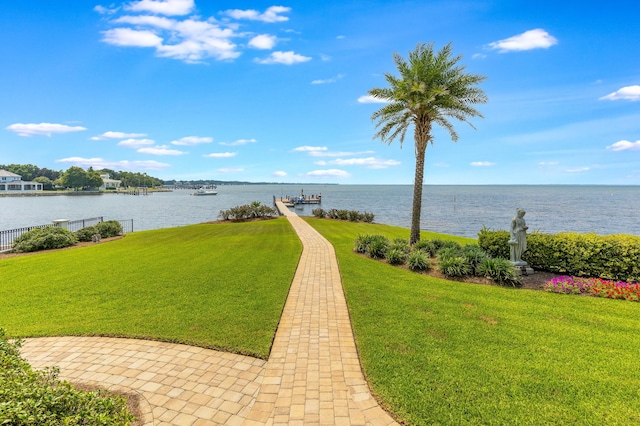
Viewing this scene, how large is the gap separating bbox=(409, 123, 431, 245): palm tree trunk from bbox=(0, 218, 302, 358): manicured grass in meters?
5.55

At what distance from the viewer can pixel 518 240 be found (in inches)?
415

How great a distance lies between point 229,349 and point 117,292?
5135 mm

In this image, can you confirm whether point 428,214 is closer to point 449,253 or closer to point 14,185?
A: point 449,253

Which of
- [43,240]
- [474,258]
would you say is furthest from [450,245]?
[43,240]

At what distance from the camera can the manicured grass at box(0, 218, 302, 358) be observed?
627 cm

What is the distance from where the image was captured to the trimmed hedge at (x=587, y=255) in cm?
941

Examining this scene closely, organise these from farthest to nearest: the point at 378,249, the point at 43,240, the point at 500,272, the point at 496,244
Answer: the point at 43,240, the point at 378,249, the point at 496,244, the point at 500,272

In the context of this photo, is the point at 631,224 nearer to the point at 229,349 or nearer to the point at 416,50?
the point at 416,50

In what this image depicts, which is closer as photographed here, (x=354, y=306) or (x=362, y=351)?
(x=362, y=351)

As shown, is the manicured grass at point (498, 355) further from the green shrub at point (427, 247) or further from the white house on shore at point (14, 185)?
the white house on shore at point (14, 185)

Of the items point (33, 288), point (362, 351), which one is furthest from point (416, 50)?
point (33, 288)

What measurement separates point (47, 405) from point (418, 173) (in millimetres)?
14326

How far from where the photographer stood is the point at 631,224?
127ft

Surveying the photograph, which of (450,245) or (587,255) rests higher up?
(587,255)
